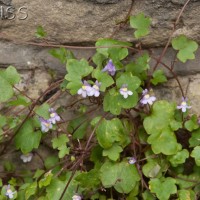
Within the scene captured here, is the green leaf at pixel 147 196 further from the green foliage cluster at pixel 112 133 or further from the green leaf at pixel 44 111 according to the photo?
the green leaf at pixel 44 111

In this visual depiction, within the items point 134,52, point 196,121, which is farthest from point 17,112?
point 196,121

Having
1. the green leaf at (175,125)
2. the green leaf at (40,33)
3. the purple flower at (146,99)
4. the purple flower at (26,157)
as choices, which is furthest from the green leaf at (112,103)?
the purple flower at (26,157)

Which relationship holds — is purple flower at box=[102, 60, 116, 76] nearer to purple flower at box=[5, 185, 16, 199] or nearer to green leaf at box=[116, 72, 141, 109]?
green leaf at box=[116, 72, 141, 109]

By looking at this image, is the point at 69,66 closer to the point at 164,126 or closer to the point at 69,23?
the point at 69,23

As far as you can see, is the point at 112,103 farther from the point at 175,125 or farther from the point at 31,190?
the point at 31,190

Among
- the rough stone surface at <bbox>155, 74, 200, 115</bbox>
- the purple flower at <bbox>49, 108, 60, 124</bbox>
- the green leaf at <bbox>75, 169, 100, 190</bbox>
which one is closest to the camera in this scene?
the green leaf at <bbox>75, 169, 100, 190</bbox>

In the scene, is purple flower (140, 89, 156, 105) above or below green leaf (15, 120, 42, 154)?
above

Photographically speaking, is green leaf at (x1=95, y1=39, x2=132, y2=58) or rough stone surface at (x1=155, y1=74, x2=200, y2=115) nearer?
green leaf at (x1=95, y1=39, x2=132, y2=58)

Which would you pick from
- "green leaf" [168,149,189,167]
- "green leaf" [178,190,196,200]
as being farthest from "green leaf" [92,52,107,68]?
"green leaf" [178,190,196,200]

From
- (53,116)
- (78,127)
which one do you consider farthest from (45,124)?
(78,127)
